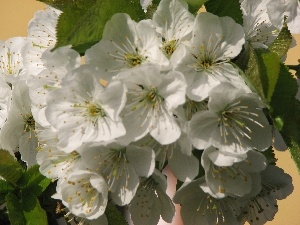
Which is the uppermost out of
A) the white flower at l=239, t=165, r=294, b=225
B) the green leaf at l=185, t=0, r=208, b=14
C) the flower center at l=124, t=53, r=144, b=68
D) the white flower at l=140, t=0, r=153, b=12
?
the green leaf at l=185, t=0, r=208, b=14

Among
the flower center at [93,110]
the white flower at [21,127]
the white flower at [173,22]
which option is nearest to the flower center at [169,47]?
the white flower at [173,22]

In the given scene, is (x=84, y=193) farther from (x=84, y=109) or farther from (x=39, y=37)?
(x=39, y=37)

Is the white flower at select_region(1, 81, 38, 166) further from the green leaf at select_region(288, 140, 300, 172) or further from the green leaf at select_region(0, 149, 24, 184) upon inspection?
the green leaf at select_region(288, 140, 300, 172)

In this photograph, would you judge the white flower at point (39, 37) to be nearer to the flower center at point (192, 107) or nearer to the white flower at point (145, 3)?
the white flower at point (145, 3)

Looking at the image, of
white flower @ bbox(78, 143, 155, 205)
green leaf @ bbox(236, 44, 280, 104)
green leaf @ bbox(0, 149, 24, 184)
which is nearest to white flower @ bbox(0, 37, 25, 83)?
green leaf @ bbox(0, 149, 24, 184)

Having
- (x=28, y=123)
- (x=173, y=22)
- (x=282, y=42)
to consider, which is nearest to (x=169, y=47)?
(x=173, y=22)

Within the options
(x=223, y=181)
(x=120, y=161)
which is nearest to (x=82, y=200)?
(x=120, y=161)

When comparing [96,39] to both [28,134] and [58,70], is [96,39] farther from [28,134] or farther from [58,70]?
[28,134]
